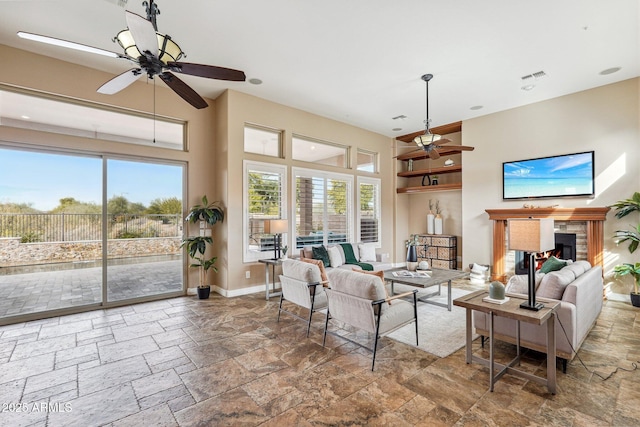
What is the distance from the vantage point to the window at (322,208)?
21.0ft

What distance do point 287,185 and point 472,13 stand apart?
4032 mm

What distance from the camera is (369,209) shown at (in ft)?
25.6

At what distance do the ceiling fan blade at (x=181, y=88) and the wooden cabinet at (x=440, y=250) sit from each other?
640cm

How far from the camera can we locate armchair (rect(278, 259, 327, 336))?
3.61 meters

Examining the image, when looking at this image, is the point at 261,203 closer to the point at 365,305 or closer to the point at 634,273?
the point at 365,305

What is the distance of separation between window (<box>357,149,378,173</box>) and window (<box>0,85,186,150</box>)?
423 centimetres

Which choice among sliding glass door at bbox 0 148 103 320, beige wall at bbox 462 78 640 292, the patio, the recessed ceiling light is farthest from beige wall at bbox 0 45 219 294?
the recessed ceiling light

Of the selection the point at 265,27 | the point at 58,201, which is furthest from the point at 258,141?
the point at 58,201

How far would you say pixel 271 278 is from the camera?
232 inches

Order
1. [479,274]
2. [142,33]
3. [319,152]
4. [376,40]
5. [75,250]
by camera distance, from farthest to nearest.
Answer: [319,152] < [479,274] < [75,250] < [376,40] < [142,33]

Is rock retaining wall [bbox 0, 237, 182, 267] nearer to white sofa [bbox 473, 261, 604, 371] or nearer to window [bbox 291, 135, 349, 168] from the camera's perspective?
window [bbox 291, 135, 349, 168]

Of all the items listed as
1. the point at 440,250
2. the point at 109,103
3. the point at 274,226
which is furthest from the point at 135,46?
the point at 440,250

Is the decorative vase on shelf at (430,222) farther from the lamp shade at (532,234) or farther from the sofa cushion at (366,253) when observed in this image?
the lamp shade at (532,234)

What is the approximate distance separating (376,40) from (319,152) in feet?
10.8
